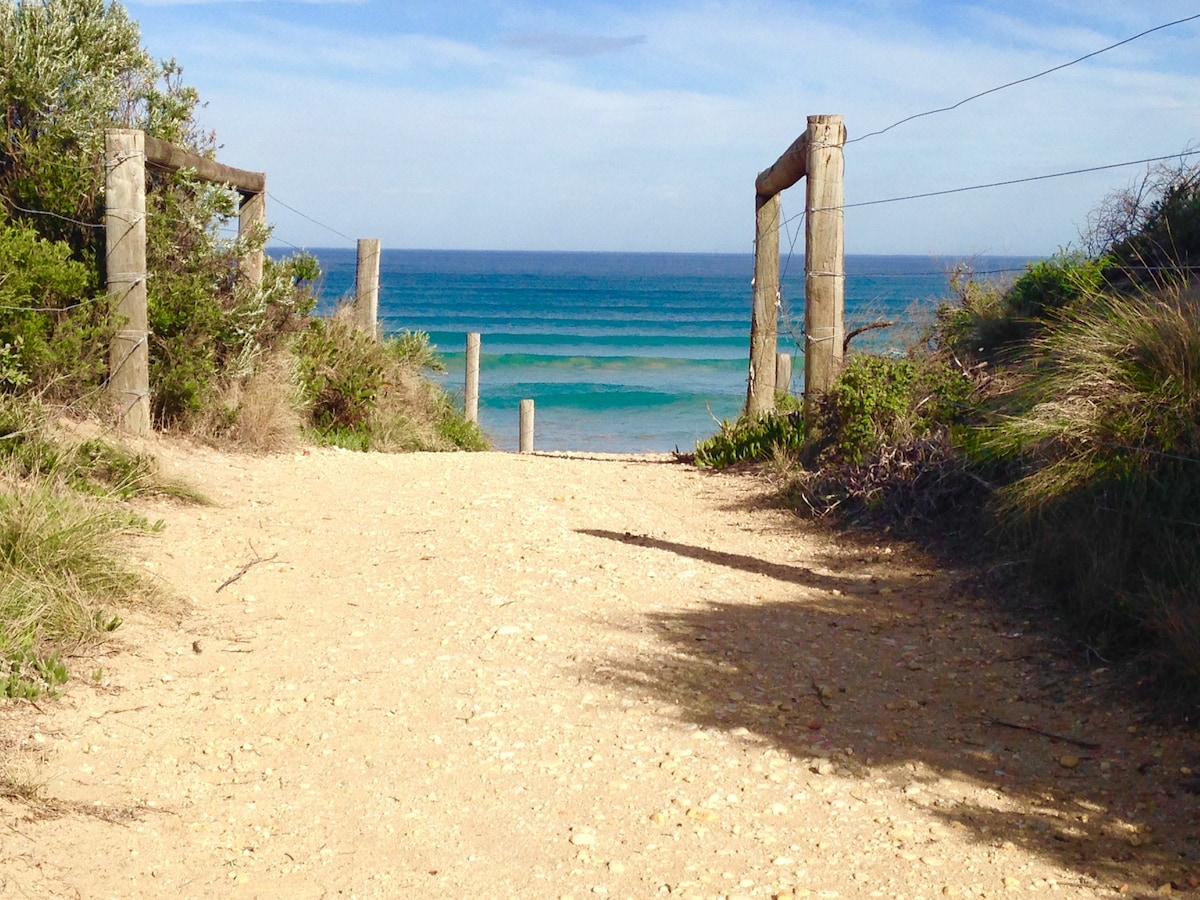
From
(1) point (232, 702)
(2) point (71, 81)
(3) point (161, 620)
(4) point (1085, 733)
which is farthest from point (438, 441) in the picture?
(4) point (1085, 733)

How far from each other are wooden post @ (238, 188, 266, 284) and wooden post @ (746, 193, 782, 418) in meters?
4.54

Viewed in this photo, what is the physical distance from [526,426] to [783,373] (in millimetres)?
6458

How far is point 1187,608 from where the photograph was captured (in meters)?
4.37

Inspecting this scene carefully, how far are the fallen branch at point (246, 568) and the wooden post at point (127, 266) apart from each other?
9.65ft

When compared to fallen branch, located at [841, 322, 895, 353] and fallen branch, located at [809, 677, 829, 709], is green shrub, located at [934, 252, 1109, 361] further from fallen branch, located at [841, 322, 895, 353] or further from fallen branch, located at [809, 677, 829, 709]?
fallen branch, located at [809, 677, 829, 709]

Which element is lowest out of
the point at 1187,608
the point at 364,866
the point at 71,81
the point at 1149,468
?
the point at 364,866

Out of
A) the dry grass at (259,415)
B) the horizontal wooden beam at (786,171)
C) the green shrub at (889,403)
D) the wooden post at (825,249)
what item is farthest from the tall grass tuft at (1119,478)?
the dry grass at (259,415)

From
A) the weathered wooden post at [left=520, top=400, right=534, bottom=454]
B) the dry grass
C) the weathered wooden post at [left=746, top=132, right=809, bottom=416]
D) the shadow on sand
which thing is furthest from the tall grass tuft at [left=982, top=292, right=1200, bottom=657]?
the weathered wooden post at [left=520, top=400, right=534, bottom=454]

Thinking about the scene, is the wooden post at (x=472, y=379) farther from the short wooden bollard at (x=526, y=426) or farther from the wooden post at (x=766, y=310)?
the wooden post at (x=766, y=310)

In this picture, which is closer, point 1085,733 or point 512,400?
point 1085,733

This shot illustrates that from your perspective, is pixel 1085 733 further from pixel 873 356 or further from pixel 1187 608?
pixel 873 356

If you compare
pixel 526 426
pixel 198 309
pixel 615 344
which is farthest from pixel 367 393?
pixel 615 344

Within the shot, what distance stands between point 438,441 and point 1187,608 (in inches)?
388

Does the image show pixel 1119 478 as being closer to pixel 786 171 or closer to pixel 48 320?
pixel 786 171
